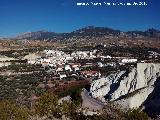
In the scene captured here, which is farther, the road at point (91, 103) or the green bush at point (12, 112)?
the road at point (91, 103)

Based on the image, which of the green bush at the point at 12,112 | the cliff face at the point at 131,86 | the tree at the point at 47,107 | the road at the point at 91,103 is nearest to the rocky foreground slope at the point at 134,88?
the cliff face at the point at 131,86

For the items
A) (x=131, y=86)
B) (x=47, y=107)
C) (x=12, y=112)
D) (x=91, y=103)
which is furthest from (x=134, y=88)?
(x=12, y=112)

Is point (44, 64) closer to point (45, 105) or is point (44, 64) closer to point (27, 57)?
point (27, 57)

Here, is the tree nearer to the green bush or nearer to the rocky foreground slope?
the green bush

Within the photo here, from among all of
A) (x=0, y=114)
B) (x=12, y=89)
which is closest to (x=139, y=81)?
(x=12, y=89)

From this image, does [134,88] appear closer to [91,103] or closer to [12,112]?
[91,103]

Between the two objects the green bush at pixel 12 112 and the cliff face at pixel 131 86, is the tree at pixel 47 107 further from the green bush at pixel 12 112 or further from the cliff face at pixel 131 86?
the cliff face at pixel 131 86

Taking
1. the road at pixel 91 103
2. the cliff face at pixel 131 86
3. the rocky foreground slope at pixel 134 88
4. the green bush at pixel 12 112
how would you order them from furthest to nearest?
1. the cliff face at pixel 131 86
2. the rocky foreground slope at pixel 134 88
3. the road at pixel 91 103
4. the green bush at pixel 12 112

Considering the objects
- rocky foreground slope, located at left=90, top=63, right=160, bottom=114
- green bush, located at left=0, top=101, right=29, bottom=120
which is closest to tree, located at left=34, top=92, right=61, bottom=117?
green bush, located at left=0, top=101, right=29, bottom=120
